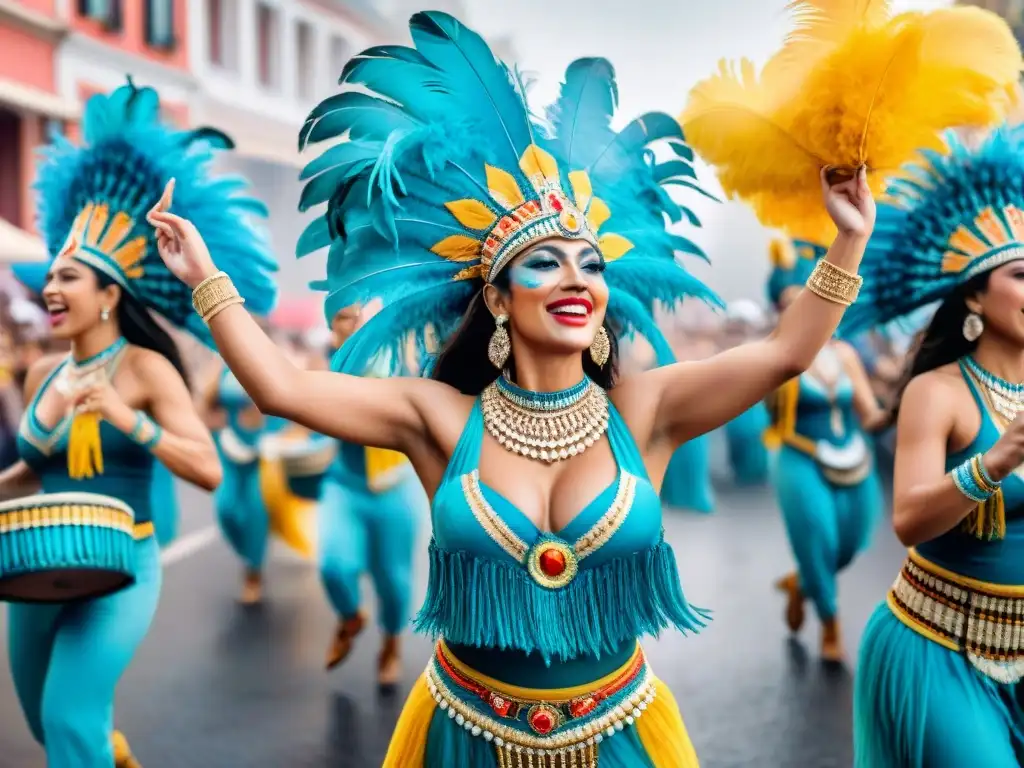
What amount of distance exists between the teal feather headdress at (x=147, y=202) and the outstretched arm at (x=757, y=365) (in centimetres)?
165

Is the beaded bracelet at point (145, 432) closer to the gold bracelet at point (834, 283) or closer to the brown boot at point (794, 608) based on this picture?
the gold bracelet at point (834, 283)

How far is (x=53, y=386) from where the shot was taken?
3.68 metres

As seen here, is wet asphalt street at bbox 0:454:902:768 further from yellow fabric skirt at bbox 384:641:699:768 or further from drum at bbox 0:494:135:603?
yellow fabric skirt at bbox 384:641:699:768

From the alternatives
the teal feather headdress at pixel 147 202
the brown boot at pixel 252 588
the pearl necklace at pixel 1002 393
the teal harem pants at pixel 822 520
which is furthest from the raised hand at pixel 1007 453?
the brown boot at pixel 252 588

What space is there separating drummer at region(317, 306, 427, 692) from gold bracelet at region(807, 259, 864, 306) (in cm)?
333

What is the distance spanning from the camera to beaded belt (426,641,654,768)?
2373 mm

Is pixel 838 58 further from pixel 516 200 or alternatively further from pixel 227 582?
pixel 227 582

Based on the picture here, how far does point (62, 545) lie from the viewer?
3.14 meters

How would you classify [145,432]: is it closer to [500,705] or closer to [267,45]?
[500,705]

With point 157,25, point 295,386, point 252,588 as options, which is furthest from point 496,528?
point 157,25

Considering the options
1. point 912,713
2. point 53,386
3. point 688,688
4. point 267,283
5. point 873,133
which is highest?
point 873,133

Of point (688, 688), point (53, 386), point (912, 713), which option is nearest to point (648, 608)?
point (912, 713)

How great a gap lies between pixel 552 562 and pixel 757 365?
650mm

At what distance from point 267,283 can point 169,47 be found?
17.2 metres
